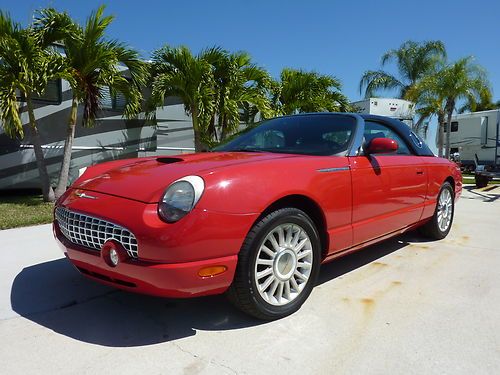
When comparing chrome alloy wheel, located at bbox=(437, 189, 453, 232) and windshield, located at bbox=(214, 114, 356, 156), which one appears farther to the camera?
chrome alloy wheel, located at bbox=(437, 189, 453, 232)

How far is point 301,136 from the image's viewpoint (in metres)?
3.90

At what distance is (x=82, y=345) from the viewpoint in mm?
2590

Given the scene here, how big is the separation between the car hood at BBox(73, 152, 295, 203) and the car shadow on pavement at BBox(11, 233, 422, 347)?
0.87 meters

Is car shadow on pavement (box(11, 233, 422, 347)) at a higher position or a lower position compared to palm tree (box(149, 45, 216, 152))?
lower

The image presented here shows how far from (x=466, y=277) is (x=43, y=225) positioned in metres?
5.30

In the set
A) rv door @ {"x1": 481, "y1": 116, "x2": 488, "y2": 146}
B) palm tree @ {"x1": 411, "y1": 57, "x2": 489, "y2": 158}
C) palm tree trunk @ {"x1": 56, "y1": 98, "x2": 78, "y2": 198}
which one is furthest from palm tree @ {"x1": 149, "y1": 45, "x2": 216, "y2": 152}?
rv door @ {"x1": 481, "y1": 116, "x2": 488, "y2": 146}

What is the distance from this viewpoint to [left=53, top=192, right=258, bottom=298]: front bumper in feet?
8.00

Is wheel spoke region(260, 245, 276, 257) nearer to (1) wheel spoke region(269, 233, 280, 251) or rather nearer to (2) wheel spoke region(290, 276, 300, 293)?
(1) wheel spoke region(269, 233, 280, 251)

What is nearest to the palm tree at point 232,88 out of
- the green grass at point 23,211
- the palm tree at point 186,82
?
the palm tree at point 186,82

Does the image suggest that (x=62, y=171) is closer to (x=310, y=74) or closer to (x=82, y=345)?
(x=82, y=345)

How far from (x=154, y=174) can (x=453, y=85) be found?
1685 cm

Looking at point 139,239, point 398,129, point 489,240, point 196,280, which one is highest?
point 398,129

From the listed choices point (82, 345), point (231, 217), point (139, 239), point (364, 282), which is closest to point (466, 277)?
point (364, 282)

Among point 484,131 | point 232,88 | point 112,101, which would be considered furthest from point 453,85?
point 112,101
